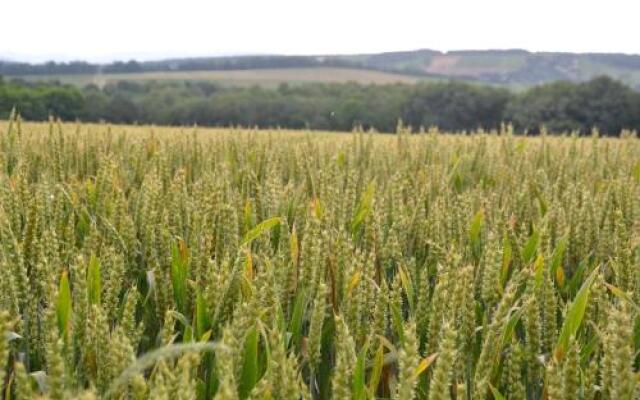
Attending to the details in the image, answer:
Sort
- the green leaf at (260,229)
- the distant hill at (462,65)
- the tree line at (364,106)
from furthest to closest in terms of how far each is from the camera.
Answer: the distant hill at (462,65), the tree line at (364,106), the green leaf at (260,229)

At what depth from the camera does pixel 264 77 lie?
74688 millimetres

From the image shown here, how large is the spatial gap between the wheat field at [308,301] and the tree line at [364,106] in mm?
38516

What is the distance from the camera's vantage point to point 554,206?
7.80 ft

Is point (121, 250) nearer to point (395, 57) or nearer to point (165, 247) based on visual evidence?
point (165, 247)

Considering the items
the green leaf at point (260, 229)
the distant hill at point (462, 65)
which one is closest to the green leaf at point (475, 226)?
the green leaf at point (260, 229)

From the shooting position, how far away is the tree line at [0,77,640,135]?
133 ft

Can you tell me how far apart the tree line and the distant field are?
9.31 meters

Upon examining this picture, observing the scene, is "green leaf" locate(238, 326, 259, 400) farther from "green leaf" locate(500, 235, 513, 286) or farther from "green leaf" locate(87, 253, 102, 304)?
"green leaf" locate(500, 235, 513, 286)

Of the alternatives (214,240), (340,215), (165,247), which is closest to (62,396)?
(165,247)

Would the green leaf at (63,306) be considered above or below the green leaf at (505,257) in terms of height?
above

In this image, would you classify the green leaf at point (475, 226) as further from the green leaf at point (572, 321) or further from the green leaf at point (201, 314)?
the green leaf at point (201, 314)

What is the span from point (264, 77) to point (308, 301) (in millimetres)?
74705

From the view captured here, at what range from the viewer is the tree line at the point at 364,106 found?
40594 millimetres

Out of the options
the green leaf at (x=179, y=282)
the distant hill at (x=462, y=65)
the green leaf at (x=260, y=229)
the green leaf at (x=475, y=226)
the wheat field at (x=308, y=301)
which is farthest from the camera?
the distant hill at (x=462, y=65)
